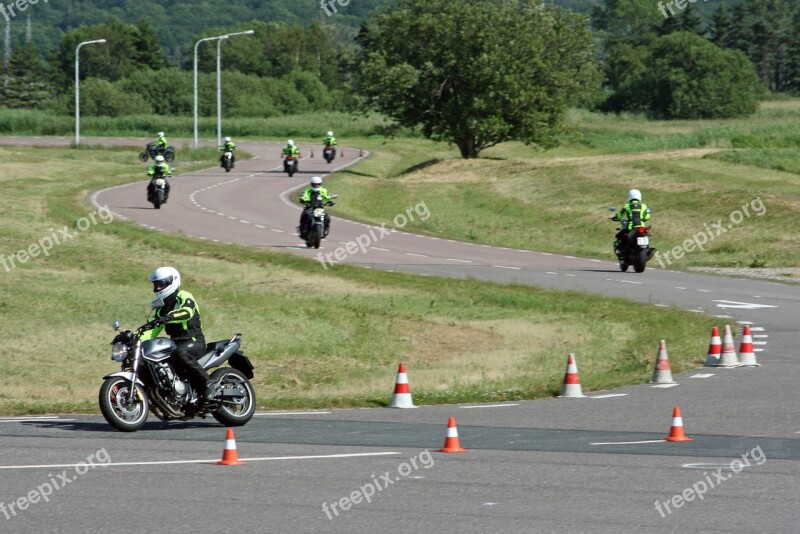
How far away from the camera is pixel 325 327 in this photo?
2419 cm

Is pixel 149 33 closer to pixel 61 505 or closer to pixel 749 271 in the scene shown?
pixel 749 271

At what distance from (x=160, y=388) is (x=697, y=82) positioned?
119656 millimetres

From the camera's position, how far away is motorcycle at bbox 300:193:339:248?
36.6 meters

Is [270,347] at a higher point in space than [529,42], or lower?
lower

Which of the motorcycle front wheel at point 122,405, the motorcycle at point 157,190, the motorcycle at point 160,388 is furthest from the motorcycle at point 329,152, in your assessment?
the motorcycle front wheel at point 122,405

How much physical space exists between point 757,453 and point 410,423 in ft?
12.9

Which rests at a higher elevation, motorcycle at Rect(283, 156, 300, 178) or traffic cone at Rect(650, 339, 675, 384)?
traffic cone at Rect(650, 339, 675, 384)

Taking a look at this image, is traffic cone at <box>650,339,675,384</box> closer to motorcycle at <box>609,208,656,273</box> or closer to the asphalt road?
the asphalt road

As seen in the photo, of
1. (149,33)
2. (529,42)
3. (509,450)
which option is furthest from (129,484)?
(149,33)

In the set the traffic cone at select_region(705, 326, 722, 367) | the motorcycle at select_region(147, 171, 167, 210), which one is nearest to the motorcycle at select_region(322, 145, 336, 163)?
the motorcycle at select_region(147, 171, 167, 210)

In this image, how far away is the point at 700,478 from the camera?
1068 cm

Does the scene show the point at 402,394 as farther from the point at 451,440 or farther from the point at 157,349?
the point at 451,440

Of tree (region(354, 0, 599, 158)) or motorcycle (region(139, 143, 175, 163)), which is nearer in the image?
tree (region(354, 0, 599, 158))

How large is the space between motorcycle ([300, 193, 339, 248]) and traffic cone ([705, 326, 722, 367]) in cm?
1863
